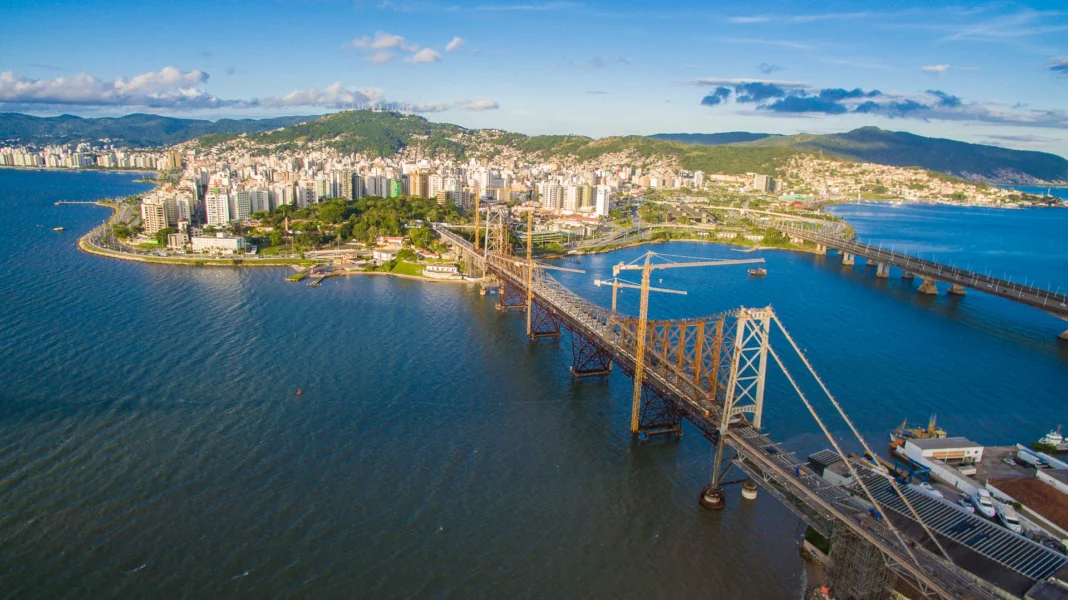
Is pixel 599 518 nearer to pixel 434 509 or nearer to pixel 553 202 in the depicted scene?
pixel 434 509

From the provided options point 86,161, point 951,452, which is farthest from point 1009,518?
point 86,161

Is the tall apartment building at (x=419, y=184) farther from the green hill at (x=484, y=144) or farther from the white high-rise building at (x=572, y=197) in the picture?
the green hill at (x=484, y=144)

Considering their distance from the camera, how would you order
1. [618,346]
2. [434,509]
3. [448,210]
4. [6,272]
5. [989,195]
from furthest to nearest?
1. [989,195]
2. [448,210]
3. [6,272]
4. [618,346]
5. [434,509]

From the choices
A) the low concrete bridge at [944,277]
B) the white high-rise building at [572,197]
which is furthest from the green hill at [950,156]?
→ the low concrete bridge at [944,277]

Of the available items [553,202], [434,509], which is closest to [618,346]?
[434,509]

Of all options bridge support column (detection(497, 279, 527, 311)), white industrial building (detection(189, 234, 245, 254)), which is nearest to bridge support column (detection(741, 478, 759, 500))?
bridge support column (detection(497, 279, 527, 311))

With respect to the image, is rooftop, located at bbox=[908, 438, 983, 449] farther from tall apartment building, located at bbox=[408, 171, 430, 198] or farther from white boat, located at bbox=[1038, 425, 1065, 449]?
tall apartment building, located at bbox=[408, 171, 430, 198]
